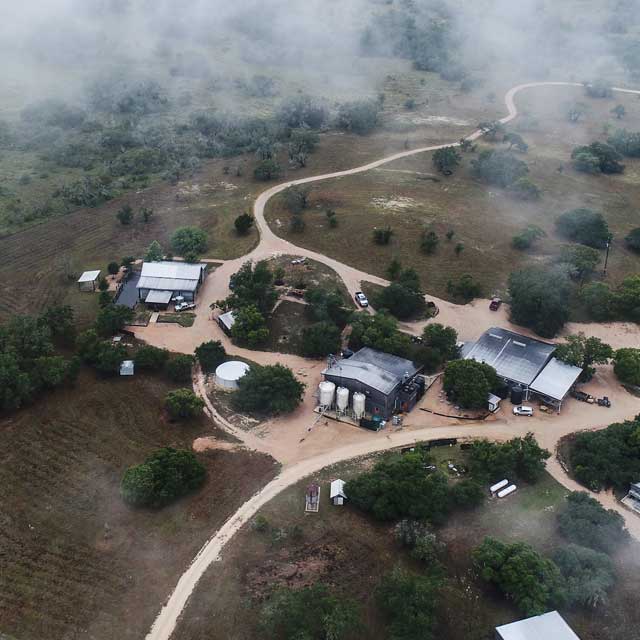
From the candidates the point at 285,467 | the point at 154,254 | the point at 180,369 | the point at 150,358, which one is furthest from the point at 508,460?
the point at 154,254

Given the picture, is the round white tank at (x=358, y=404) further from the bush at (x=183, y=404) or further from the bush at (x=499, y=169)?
the bush at (x=499, y=169)

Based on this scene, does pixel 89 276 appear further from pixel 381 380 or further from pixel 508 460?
→ pixel 508 460

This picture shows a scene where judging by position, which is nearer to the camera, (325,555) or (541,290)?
(325,555)

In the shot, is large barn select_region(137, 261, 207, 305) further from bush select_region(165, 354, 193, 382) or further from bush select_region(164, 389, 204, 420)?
bush select_region(164, 389, 204, 420)

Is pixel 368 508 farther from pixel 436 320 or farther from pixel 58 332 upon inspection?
pixel 58 332

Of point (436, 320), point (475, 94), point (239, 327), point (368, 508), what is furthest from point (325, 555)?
point (475, 94)
